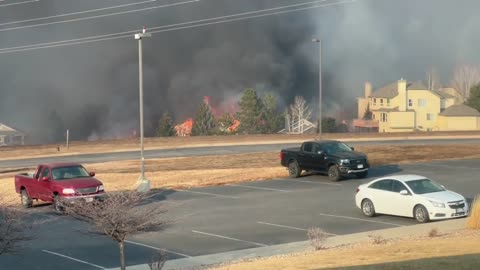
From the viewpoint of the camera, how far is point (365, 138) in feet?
222

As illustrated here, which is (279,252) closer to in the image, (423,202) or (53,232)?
(423,202)

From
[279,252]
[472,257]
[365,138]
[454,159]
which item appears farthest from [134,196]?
[365,138]

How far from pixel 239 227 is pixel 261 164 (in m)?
20.4

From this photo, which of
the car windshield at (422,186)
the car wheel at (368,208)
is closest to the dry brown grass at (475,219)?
the car windshield at (422,186)

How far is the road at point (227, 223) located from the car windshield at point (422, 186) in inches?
38.6

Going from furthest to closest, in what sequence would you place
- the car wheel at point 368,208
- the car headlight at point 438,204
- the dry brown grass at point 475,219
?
1. the car wheel at point 368,208
2. the car headlight at point 438,204
3. the dry brown grass at point 475,219

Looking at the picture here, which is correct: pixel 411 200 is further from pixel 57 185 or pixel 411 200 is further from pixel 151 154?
pixel 151 154

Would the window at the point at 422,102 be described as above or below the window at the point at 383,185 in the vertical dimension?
above

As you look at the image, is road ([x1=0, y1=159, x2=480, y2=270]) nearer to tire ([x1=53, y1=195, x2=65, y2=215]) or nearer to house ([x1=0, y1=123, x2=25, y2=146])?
tire ([x1=53, y1=195, x2=65, y2=215])

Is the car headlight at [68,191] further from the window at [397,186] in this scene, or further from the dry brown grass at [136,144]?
the dry brown grass at [136,144]

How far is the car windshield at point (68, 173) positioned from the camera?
27.7m

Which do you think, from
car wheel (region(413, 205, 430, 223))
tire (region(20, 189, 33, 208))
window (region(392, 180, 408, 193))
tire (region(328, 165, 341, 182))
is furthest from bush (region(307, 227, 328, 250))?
tire (region(328, 165, 341, 182))

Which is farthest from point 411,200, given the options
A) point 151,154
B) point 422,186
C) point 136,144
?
point 136,144

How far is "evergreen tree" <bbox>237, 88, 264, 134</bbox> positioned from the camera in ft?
343
